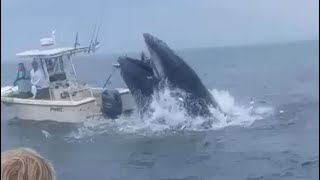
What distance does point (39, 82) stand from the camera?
1864 millimetres

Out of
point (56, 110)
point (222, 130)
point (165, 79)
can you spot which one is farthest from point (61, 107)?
point (222, 130)

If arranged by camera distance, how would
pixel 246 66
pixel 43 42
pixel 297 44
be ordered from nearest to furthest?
pixel 297 44 → pixel 246 66 → pixel 43 42

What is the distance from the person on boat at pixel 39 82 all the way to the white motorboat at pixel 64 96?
1 centimetres

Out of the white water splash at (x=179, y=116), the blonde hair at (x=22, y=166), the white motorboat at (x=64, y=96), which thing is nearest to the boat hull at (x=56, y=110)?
the white motorboat at (x=64, y=96)

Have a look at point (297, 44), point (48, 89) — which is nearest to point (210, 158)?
point (297, 44)

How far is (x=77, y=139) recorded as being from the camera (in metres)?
1.85

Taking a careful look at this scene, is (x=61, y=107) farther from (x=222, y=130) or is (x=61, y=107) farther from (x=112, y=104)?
(x=222, y=130)

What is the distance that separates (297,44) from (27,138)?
0.89 meters

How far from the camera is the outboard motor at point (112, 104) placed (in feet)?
5.84

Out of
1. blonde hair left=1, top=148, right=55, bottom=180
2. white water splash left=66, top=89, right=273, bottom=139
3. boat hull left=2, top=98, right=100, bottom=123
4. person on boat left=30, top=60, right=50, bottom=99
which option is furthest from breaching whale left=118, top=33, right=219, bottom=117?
blonde hair left=1, top=148, right=55, bottom=180

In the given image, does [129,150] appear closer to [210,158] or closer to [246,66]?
[210,158]

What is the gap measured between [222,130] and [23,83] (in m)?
0.64

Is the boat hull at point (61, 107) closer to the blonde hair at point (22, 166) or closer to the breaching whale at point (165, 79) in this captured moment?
the breaching whale at point (165, 79)

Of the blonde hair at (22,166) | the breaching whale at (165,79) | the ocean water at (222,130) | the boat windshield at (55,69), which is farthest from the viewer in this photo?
the boat windshield at (55,69)
